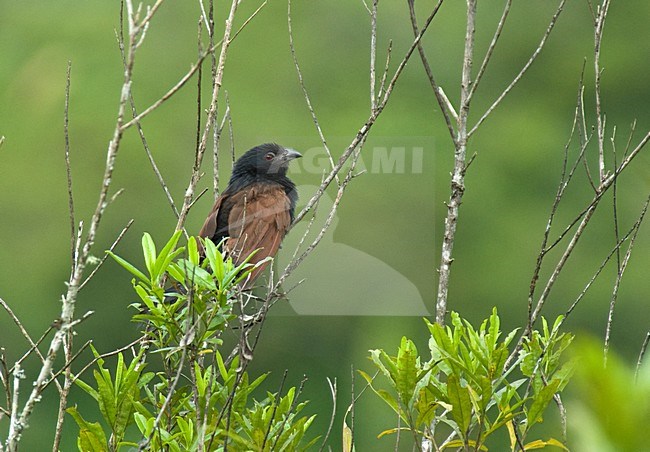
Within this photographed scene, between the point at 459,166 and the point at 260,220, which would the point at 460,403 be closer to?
the point at 459,166

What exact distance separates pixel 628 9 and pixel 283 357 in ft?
22.7

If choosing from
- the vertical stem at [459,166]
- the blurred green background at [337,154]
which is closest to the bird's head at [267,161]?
the vertical stem at [459,166]

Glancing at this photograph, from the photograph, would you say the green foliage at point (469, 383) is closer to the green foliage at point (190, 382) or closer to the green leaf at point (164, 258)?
the green foliage at point (190, 382)

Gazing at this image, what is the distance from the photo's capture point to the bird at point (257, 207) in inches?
119

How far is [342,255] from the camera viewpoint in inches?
335

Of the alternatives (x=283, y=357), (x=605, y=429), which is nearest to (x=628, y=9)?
(x=283, y=357)

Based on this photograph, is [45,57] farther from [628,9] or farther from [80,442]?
[80,442]

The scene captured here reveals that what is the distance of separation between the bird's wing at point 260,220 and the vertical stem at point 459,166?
114 cm

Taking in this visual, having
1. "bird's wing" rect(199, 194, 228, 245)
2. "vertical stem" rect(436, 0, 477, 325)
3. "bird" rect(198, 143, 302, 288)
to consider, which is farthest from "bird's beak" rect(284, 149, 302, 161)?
"vertical stem" rect(436, 0, 477, 325)

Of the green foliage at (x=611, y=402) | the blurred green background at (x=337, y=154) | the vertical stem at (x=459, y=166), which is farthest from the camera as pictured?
the blurred green background at (x=337, y=154)

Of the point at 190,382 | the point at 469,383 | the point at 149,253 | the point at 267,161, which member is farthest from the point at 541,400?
the point at 267,161

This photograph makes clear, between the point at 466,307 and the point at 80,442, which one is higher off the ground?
the point at 80,442

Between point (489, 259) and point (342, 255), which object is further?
point (489, 259)

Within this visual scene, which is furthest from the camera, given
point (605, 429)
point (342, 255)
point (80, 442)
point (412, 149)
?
point (342, 255)
